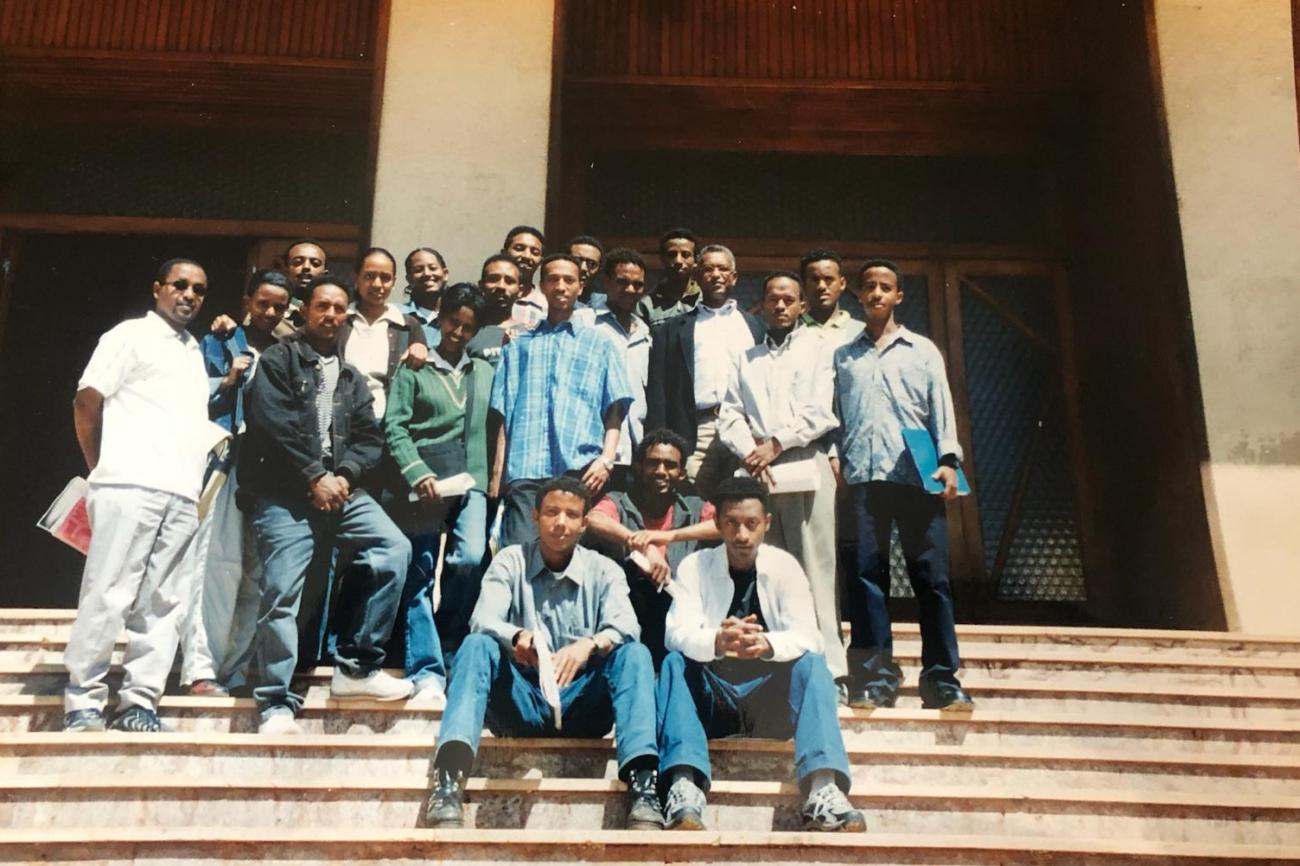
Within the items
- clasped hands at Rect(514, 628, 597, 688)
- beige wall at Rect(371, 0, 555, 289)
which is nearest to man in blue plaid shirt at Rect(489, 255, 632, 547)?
clasped hands at Rect(514, 628, 597, 688)

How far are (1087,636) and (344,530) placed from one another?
256 centimetres

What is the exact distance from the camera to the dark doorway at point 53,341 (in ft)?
15.9

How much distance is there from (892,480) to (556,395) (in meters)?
1.13

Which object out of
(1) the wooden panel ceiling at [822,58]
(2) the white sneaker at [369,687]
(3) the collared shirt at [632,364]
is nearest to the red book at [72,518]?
(2) the white sneaker at [369,687]

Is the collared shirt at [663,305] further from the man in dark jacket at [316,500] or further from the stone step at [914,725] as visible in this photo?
the stone step at [914,725]

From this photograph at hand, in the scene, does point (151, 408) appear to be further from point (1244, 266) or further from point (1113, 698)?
point (1244, 266)

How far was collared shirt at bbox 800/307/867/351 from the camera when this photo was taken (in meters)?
3.74

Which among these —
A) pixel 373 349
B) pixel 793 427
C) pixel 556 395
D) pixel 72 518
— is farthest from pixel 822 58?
pixel 72 518

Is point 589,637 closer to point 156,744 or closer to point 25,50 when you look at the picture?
point 156,744

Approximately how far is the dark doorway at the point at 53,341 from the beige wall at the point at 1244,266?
4636 millimetres

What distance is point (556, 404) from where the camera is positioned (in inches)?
142

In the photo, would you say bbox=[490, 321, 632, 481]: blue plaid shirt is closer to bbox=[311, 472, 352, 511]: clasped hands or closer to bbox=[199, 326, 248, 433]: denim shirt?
bbox=[311, 472, 352, 511]: clasped hands

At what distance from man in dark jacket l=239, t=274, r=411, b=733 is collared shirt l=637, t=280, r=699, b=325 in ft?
3.68

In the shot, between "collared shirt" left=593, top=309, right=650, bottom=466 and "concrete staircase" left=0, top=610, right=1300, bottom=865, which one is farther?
"collared shirt" left=593, top=309, right=650, bottom=466
